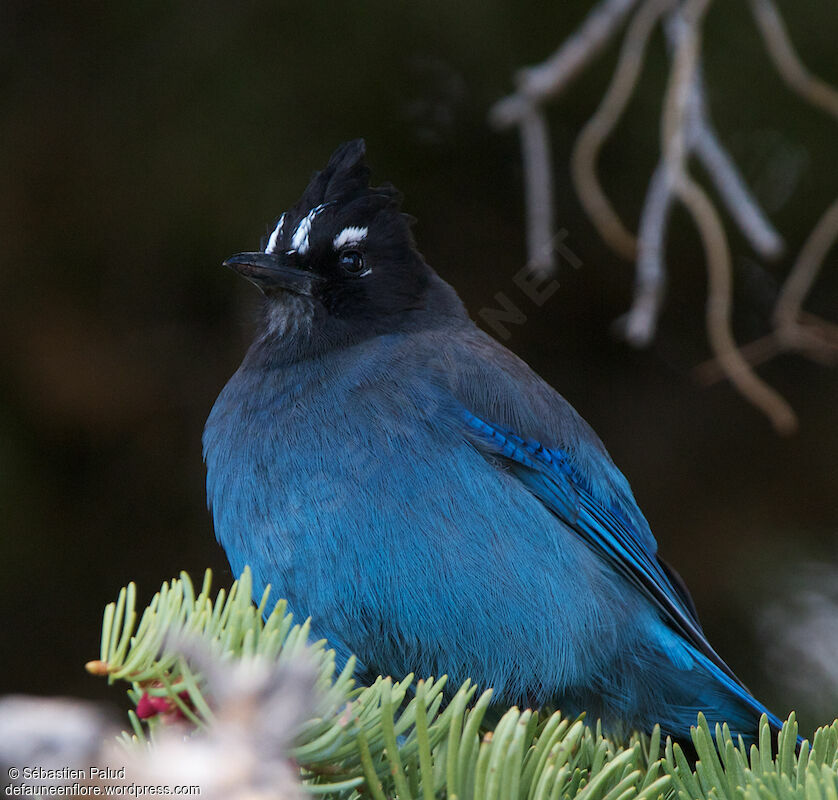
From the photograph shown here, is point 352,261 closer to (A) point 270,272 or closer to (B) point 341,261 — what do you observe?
(B) point 341,261

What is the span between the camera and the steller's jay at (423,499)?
2211 millimetres

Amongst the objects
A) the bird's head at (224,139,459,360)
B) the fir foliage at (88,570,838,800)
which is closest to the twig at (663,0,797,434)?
the bird's head at (224,139,459,360)

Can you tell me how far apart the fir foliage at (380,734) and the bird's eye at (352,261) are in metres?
1.32

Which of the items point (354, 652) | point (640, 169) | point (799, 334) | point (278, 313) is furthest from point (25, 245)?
point (799, 334)

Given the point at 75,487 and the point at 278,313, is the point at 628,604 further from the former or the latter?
the point at 75,487

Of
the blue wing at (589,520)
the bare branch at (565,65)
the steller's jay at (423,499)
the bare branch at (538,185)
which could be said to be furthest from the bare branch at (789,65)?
the blue wing at (589,520)

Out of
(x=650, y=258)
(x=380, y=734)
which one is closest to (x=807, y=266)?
(x=650, y=258)

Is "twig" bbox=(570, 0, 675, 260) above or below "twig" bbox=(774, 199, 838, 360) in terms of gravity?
above

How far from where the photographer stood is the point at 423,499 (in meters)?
2.27

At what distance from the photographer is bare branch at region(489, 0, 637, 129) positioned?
8.73ft

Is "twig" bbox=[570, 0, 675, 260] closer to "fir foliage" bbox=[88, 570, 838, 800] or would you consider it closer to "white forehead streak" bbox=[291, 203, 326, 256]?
"white forehead streak" bbox=[291, 203, 326, 256]

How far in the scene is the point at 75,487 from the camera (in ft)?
9.99

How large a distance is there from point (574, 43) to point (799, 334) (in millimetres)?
893

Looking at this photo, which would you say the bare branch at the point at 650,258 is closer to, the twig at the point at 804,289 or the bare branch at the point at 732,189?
the bare branch at the point at 732,189
